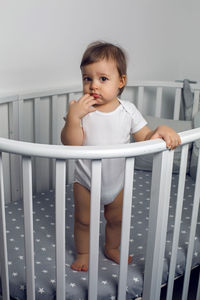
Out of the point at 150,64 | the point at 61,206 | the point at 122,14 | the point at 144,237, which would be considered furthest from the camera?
the point at 150,64

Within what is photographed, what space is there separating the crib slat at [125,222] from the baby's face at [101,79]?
0.89 feet

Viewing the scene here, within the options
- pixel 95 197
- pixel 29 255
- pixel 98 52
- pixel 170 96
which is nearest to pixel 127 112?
pixel 98 52

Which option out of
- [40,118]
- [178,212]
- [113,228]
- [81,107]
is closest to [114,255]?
[113,228]

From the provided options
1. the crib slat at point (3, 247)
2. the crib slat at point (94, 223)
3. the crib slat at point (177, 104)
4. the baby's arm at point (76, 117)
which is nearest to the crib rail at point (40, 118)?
the crib slat at point (177, 104)

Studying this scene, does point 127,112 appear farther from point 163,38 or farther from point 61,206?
point 163,38

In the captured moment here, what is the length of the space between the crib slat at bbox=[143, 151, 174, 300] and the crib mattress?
5 centimetres

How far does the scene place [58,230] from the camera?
42.8 inches

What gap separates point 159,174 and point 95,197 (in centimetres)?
17

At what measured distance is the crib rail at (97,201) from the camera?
3.38ft

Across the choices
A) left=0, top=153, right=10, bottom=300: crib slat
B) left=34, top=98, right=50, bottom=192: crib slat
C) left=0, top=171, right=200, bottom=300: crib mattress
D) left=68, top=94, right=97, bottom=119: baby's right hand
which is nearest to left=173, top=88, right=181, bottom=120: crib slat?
left=0, top=171, right=200, bottom=300: crib mattress

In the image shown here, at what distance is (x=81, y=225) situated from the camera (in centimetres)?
136

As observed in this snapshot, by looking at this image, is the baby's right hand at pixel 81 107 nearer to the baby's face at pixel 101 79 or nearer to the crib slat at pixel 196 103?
the baby's face at pixel 101 79

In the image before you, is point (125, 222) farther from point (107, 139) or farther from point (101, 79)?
point (101, 79)

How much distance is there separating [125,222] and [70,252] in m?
0.37
